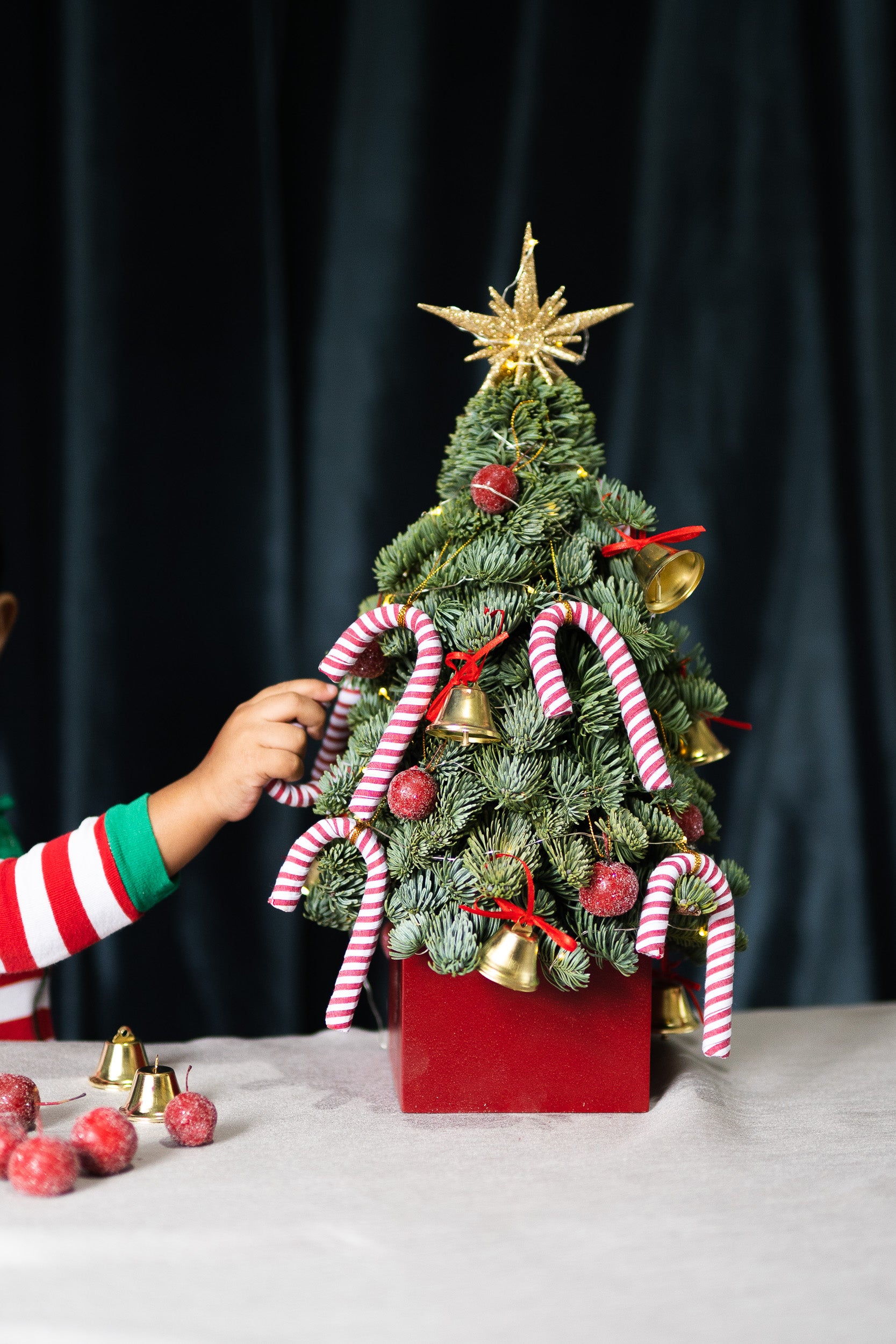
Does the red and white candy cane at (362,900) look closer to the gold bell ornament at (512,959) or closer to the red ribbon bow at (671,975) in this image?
the gold bell ornament at (512,959)

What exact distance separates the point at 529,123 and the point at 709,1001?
3.74 feet

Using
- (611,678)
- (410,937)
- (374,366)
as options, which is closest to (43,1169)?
(410,937)

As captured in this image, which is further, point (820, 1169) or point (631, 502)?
point (631, 502)

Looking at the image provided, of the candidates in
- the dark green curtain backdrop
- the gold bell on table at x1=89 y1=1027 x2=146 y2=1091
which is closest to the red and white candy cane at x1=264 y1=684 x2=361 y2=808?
the gold bell on table at x1=89 y1=1027 x2=146 y2=1091

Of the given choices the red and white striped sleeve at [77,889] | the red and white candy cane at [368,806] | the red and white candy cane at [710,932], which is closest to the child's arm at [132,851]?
the red and white striped sleeve at [77,889]

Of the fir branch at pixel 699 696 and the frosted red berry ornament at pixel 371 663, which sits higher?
the frosted red berry ornament at pixel 371 663

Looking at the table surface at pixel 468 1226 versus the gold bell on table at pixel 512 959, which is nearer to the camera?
the table surface at pixel 468 1226

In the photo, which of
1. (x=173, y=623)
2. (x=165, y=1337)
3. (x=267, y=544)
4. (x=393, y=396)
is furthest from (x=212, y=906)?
(x=165, y=1337)

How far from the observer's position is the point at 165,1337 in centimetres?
55

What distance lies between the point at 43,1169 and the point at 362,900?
302 millimetres

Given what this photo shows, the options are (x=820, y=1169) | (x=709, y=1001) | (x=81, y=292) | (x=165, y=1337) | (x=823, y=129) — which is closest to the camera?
(x=165, y=1337)

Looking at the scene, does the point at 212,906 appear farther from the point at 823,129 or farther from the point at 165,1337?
the point at 823,129

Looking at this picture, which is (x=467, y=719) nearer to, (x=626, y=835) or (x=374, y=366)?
(x=626, y=835)

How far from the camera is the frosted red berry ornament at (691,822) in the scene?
36.7 inches
